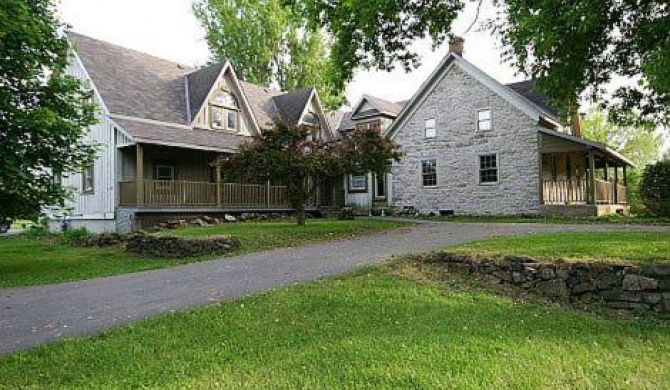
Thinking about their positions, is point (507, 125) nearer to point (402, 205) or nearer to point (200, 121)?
point (402, 205)

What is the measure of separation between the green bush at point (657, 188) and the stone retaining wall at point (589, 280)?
1434 centimetres

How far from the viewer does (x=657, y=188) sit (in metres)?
19.3

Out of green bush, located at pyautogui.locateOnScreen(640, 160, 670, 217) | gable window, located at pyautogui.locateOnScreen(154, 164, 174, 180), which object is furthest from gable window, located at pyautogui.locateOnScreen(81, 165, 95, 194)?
green bush, located at pyautogui.locateOnScreen(640, 160, 670, 217)

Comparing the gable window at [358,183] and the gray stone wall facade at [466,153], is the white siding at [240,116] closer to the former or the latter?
the gable window at [358,183]

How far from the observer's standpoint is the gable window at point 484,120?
23250 mm

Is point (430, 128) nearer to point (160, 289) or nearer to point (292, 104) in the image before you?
point (292, 104)

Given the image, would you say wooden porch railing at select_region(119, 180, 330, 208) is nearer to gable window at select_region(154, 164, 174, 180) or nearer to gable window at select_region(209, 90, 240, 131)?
gable window at select_region(154, 164, 174, 180)

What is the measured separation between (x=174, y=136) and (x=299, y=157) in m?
6.77

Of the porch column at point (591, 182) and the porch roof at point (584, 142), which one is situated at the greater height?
the porch roof at point (584, 142)

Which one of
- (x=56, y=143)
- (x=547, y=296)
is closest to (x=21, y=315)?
(x=56, y=143)

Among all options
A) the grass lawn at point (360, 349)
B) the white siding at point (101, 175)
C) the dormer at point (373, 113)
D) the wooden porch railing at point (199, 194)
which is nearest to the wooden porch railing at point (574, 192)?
the dormer at point (373, 113)

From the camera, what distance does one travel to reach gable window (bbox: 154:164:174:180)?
2092cm

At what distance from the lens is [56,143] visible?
1160 centimetres

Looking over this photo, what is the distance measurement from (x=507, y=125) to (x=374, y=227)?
9.57 m
